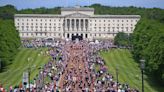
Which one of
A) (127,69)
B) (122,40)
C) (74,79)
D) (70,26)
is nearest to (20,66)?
(127,69)

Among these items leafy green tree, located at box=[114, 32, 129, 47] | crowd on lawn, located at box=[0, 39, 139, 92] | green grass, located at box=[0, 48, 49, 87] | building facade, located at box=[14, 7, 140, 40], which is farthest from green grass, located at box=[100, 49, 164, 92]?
building facade, located at box=[14, 7, 140, 40]

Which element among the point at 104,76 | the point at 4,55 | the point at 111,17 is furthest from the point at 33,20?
the point at 104,76

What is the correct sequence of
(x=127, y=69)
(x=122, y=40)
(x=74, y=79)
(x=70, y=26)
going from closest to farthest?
(x=74, y=79)
(x=127, y=69)
(x=122, y=40)
(x=70, y=26)

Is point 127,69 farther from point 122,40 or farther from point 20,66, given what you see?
point 122,40

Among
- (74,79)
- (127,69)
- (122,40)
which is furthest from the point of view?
(122,40)

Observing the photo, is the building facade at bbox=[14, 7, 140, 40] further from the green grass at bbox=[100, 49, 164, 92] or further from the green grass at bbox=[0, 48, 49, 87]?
the green grass at bbox=[100, 49, 164, 92]

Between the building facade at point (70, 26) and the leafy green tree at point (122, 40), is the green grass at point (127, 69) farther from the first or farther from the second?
the building facade at point (70, 26)

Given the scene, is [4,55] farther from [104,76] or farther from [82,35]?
[82,35]
